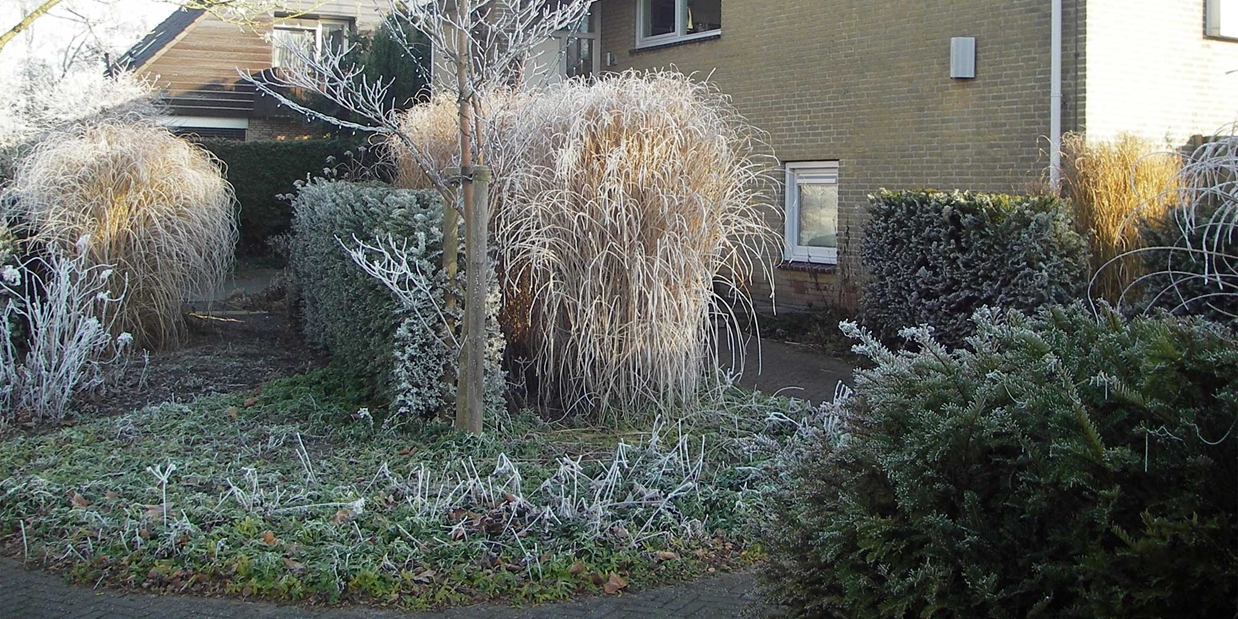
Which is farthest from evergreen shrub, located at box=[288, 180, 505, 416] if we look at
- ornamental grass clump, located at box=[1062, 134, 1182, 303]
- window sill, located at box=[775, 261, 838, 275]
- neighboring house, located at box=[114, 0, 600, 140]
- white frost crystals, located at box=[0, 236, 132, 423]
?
neighboring house, located at box=[114, 0, 600, 140]

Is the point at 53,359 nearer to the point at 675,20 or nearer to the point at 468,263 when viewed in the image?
the point at 468,263

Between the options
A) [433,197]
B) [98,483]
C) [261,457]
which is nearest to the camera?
[98,483]

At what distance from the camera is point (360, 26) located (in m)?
25.0

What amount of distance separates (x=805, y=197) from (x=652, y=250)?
7382mm

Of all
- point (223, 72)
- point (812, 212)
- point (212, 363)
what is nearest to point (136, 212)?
point (212, 363)

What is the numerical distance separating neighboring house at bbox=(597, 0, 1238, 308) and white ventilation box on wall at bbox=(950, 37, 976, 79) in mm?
11

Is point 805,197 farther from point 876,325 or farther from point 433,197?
point 433,197

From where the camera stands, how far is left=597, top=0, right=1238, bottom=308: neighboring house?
37.1 ft

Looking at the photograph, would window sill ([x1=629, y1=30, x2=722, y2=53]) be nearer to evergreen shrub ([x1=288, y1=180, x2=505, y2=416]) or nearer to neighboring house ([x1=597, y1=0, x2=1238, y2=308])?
neighboring house ([x1=597, y1=0, x2=1238, y2=308])

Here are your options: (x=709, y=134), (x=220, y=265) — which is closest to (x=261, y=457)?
(x=709, y=134)

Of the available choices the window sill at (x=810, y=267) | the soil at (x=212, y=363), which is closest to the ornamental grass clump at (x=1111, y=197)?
the window sill at (x=810, y=267)

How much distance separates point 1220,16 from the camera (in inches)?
471

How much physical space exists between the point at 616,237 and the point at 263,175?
1515 cm

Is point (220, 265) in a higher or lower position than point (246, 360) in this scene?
higher
